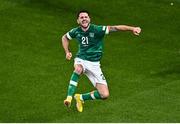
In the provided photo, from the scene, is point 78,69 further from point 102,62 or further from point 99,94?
point 102,62

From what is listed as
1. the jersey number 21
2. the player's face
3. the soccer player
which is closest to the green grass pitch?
the soccer player

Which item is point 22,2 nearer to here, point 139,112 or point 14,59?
point 14,59

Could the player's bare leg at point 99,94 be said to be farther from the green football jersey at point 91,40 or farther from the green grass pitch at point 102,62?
the green grass pitch at point 102,62

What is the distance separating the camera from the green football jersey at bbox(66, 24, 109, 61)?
1523cm

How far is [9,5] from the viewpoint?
2997 cm

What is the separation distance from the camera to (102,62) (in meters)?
23.7

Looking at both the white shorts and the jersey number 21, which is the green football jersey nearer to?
the jersey number 21

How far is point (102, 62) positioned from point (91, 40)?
8472 millimetres

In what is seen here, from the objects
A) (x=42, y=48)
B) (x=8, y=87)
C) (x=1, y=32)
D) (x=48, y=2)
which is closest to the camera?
(x=8, y=87)

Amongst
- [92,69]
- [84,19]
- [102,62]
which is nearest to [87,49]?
[92,69]

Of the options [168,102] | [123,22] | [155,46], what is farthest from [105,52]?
[168,102]

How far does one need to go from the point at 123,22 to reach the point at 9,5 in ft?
17.7

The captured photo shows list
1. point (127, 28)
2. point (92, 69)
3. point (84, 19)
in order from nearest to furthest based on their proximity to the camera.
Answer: point (127, 28) → point (84, 19) → point (92, 69)

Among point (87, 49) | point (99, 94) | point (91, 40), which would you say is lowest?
point (99, 94)
